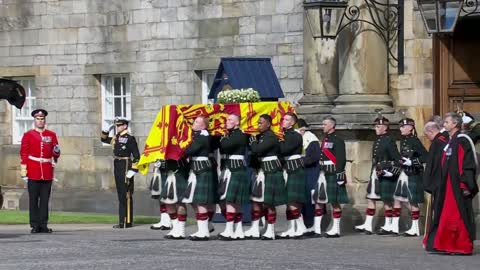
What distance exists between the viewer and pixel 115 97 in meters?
27.2

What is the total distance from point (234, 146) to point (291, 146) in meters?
0.80

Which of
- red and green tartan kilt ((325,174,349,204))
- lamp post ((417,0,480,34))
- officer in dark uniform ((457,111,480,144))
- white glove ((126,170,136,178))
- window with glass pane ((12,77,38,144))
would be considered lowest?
red and green tartan kilt ((325,174,349,204))

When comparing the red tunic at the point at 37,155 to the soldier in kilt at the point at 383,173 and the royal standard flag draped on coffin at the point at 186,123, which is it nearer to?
the royal standard flag draped on coffin at the point at 186,123

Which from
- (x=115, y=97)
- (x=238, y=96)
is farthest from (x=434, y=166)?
(x=115, y=97)

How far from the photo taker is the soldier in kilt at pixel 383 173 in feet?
64.2

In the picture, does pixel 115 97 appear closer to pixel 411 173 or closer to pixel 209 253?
pixel 411 173

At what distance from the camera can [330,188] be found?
19.5 m

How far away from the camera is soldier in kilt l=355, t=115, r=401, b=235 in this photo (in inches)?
771

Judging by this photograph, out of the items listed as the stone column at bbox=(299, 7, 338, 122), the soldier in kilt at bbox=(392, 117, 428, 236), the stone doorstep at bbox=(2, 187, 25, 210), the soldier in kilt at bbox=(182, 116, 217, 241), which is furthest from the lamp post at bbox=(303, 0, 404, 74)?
the stone doorstep at bbox=(2, 187, 25, 210)

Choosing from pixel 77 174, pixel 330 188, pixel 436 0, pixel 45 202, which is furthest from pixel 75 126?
pixel 436 0

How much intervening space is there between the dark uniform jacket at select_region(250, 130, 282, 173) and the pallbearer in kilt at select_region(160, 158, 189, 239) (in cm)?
101

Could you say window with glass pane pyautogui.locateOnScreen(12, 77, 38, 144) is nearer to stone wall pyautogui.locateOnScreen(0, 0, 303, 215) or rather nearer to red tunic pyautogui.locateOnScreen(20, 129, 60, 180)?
stone wall pyautogui.locateOnScreen(0, 0, 303, 215)

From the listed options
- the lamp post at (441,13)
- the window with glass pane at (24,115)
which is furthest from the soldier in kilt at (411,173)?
the window with glass pane at (24,115)

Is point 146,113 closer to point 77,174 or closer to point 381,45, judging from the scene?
point 77,174
